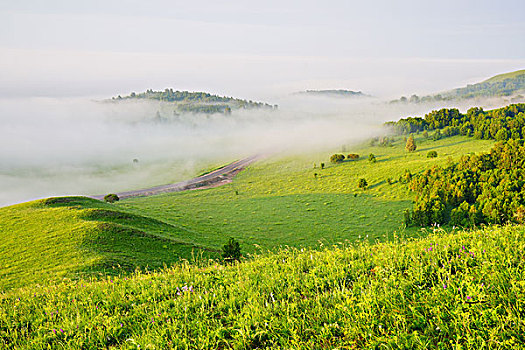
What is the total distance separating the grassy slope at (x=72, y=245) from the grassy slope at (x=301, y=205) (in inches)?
299

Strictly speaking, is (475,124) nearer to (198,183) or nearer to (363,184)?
(363,184)

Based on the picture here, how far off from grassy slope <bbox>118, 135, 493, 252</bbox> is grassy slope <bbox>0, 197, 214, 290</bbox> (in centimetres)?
761

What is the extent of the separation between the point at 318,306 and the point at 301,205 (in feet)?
174

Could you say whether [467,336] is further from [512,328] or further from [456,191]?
[456,191]

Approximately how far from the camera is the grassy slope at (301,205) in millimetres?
39375

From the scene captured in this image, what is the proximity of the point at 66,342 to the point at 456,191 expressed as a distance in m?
54.8

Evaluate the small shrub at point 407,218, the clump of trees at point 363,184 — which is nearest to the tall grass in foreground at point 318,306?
the small shrub at point 407,218

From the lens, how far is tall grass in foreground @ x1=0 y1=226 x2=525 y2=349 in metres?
3.63

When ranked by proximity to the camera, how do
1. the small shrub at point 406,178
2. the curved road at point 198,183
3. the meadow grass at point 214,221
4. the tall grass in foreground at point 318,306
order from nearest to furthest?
the tall grass in foreground at point 318,306, the meadow grass at point 214,221, the small shrub at point 406,178, the curved road at point 198,183

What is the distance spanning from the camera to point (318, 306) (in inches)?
175

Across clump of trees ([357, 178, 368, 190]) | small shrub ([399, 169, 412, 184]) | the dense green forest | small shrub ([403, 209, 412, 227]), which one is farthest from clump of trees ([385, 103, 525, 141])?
small shrub ([403, 209, 412, 227])

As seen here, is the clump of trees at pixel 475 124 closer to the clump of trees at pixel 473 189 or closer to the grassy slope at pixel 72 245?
the clump of trees at pixel 473 189

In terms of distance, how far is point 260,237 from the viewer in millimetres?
38906

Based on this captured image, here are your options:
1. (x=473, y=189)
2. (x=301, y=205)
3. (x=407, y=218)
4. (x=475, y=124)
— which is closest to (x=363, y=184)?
(x=301, y=205)
